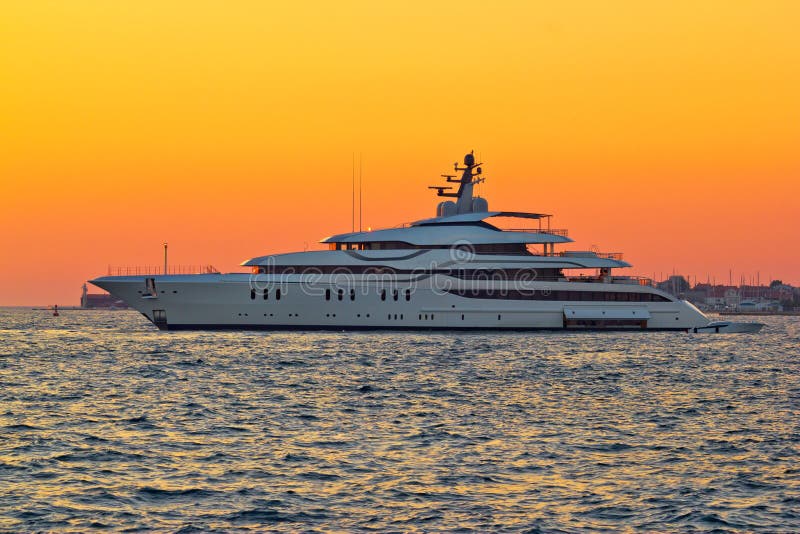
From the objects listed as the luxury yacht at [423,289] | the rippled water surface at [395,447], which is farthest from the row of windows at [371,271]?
the rippled water surface at [395,447]

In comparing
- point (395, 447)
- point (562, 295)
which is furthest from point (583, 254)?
point (395, 447)

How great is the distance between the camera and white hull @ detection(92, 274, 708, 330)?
59.2 metres

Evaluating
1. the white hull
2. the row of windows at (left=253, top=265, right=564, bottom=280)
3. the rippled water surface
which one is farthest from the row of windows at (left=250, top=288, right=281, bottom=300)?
the rippled water surface

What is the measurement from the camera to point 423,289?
61.9 m

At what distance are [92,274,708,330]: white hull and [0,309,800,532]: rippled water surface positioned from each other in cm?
2119

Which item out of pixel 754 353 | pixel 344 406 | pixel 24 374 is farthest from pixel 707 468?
pixel 754 353

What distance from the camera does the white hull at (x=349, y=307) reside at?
5919cm

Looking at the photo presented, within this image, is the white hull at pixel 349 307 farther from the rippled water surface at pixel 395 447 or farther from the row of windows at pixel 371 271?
the rippled water surface at pixel 395 447

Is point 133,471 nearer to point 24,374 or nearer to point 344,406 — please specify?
point 344,406

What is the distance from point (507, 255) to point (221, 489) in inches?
1993

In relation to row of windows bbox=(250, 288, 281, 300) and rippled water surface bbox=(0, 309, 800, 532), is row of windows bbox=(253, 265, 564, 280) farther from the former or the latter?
rippled water surface bbox=(0, 309, 800, 532)

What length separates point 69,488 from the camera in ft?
50.5

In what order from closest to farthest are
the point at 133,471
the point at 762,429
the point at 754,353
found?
1. the point at 133,471
2. the point at 762,429
3. the point at 754,353

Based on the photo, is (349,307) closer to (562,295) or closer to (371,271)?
(371,271)
